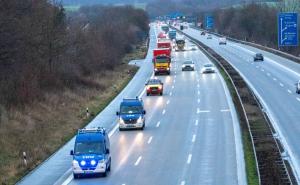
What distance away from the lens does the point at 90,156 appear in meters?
27.0

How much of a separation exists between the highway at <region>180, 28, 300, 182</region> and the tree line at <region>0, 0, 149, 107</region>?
53.5 feet

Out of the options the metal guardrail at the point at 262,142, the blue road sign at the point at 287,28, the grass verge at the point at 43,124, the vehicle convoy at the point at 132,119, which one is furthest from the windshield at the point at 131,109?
the blue road sign at the point at 287,28

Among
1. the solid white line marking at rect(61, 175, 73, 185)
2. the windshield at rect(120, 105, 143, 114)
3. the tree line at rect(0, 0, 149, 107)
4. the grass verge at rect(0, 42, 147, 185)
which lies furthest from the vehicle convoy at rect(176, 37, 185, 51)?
the solid white line marking at rect(61, 175, 73, 185)

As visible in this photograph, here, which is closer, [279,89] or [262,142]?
[262,142]

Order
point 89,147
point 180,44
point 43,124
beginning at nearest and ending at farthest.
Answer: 1. point 89,147
2. point 43,124
3. point 180,44

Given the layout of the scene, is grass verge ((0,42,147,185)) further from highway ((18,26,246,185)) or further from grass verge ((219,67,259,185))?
grass verge ((219,67,259,185))

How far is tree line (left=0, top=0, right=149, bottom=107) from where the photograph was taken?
43.7 metres

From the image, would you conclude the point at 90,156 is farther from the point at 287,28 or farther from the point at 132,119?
the point at 287,28

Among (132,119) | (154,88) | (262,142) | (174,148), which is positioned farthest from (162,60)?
(262,142)

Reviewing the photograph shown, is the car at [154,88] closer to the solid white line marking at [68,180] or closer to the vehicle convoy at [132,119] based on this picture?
the vehicle convoy at [132,119]

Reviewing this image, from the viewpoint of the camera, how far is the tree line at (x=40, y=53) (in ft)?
143

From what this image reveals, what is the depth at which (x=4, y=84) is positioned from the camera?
46.5m

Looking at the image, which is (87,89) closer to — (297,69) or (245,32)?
(297,69)

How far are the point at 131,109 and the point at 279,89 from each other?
21604 millimetres
